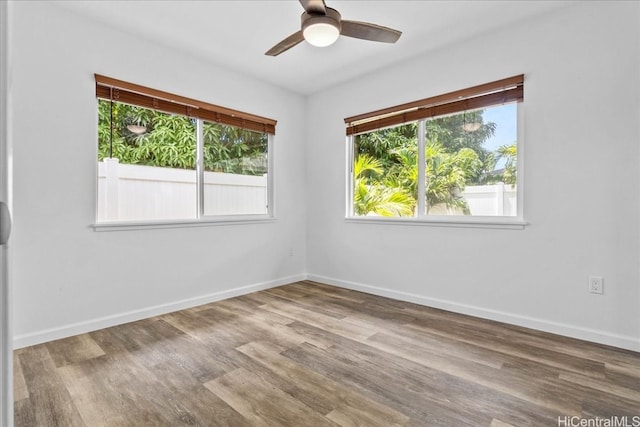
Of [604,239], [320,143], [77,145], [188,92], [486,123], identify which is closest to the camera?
[604,239]

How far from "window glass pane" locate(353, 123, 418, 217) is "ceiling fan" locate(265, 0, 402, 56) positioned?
139cm

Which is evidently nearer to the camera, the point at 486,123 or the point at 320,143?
the point at 486,123

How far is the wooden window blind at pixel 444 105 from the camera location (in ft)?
8.98

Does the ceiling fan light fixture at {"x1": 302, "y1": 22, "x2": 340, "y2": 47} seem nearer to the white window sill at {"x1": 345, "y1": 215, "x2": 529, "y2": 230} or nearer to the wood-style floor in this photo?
the white window sill at {"x1": 345, "y1": 215, "x2": 529, "y2": 230}

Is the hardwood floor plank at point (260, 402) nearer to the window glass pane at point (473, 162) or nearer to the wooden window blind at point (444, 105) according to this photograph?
the window glass pane at point (473, 162)

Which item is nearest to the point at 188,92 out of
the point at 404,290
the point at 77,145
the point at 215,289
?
the point at 77,145

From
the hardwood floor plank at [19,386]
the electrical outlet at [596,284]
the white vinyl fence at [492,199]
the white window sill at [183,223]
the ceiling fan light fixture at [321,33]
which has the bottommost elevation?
the hardwood floor plank at [19,386]

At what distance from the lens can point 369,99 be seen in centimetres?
371

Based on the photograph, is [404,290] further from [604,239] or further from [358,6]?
[358,6]

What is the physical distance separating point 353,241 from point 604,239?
2223 millimetres

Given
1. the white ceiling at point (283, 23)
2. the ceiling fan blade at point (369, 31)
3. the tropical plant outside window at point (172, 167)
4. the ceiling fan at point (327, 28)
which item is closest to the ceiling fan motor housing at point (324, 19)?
the ceiling fan at point (327, 28)

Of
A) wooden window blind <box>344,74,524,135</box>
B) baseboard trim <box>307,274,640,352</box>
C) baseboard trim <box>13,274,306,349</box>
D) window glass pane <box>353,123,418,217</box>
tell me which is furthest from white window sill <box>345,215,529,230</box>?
baseboard trim <box>13,274,306,349</box>

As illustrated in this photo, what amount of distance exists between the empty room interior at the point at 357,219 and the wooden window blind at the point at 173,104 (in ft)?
0.06

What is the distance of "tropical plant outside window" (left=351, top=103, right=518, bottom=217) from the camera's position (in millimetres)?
2875
